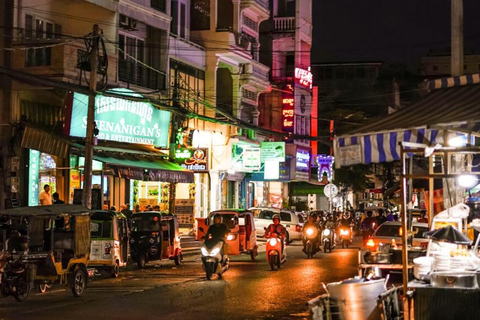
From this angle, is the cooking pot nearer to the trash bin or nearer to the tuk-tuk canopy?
the trash bin

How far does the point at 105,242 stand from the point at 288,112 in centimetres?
3576

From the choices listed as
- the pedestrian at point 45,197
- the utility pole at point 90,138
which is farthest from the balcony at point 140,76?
the utility pole at point 90,138

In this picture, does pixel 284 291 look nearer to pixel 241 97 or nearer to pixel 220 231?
pixel 220 231

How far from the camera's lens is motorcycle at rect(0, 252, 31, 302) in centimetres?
1653

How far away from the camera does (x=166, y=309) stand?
15930 mm

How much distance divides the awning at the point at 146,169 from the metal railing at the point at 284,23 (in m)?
A: 26.6

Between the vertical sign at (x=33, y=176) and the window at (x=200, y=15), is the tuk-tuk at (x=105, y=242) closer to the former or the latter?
the vertical sign at (x=33, y=176)

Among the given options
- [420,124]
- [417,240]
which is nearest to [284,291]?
[417,240]

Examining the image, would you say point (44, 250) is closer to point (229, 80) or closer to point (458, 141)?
point (458, 141)

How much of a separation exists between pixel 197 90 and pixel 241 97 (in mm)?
6625

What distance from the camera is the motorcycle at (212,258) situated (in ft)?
71.4

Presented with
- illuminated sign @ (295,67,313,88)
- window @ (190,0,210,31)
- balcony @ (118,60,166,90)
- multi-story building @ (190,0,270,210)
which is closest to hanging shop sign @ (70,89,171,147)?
balcony @ (118,60,166,90)

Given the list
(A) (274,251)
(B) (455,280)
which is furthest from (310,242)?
(B) (455,280)

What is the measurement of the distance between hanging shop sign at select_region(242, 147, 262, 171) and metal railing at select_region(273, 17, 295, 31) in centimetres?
1644
